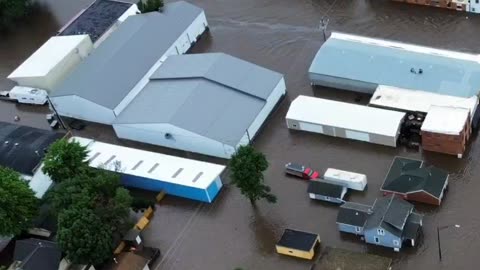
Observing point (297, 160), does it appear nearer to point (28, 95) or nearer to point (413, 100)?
point (413, 100)

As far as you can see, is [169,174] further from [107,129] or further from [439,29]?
[439,29]

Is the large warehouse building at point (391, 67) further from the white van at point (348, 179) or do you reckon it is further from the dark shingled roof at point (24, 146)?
the dark shingled roof at point (24, 146)

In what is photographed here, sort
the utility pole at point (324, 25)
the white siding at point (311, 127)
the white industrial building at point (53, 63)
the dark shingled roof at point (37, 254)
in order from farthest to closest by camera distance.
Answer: the white industrial building at point (53, 63), the utility pole at point (324, 25), the white siding at point (311, 127), the dark shingled roof at point (37, 254)

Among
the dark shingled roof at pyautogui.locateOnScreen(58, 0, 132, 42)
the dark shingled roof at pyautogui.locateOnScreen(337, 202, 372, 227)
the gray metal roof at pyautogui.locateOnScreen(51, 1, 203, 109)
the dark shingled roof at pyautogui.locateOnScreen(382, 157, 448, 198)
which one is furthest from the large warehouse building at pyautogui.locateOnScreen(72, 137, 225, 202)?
the dark shingled roof at pyautogui.locateOnScreen(58, 0, 132, 42)

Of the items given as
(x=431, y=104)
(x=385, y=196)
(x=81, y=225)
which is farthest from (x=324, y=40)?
(x=81, y=225)

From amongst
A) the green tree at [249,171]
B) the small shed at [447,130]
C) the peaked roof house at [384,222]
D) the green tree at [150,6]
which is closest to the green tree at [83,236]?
the green tree at [249,171]

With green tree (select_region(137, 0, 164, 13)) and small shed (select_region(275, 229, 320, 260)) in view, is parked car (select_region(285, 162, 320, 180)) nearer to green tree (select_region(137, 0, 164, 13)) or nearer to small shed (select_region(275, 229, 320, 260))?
small shed (select_region(275, 229, 320, 260))

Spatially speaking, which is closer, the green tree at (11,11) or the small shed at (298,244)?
the small shed at (298,244)
